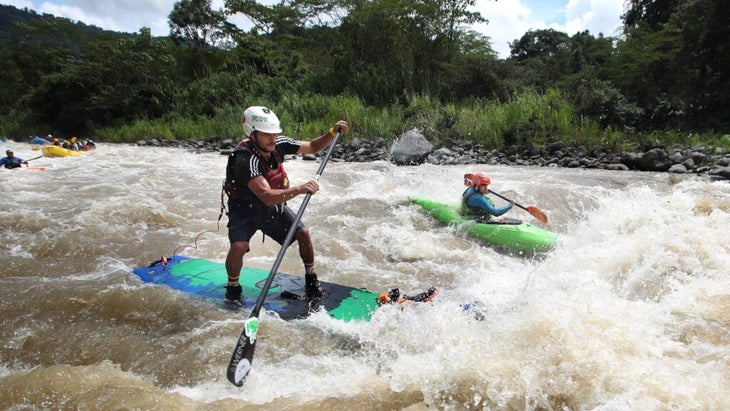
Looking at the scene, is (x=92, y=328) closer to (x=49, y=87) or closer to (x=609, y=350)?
(x=609, y=350)

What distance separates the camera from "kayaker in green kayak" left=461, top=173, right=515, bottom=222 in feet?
19.7

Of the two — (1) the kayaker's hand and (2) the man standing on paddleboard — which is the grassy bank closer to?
(2) the man standing on paddleboard

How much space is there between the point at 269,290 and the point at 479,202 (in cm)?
316

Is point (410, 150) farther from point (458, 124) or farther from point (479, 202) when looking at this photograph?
point (479, 202)

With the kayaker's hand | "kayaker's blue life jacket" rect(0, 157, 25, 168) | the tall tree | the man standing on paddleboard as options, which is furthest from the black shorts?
the tall tree

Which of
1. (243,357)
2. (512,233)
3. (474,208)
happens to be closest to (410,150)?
(474,208)

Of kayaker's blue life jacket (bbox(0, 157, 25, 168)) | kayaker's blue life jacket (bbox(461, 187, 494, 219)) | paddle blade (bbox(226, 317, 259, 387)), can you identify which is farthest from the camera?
kayaker's blue life jacket (bbox(0, 157, 25, 168))

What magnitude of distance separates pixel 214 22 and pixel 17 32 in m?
12.2

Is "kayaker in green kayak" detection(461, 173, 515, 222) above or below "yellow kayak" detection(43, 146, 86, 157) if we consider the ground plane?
above

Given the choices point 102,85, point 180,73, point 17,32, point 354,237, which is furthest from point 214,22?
point 354,237

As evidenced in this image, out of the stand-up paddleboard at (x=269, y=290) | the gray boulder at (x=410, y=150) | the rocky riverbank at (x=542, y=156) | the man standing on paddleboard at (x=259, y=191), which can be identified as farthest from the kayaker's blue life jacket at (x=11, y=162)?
the man standing on paddleboard at (x=259, y=191)

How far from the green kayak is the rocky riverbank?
5.32 metres

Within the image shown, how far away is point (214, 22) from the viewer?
24.2m

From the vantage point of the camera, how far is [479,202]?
20.0 ft
